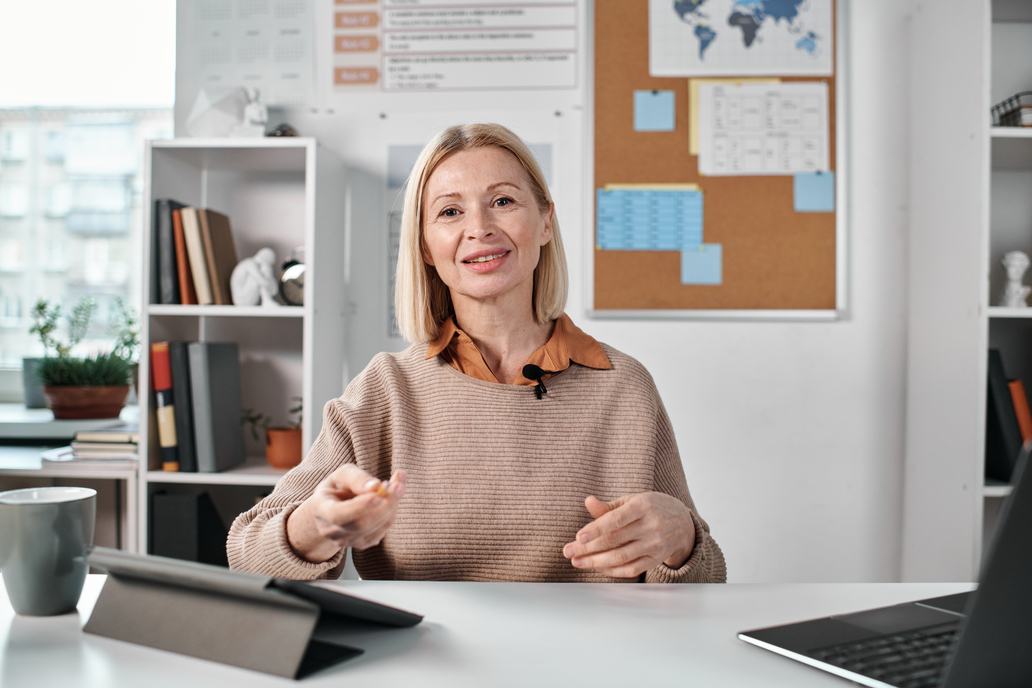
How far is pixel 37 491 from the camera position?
0.72 m

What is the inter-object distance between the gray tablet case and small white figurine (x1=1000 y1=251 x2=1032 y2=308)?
187 cm

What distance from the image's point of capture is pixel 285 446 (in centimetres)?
192

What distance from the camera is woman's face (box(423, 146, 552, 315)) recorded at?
45.3 inches

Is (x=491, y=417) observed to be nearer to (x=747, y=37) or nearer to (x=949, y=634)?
(x=949, y=634)

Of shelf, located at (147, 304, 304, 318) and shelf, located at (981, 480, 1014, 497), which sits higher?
shelf, located at (147, 304, 304, 318)

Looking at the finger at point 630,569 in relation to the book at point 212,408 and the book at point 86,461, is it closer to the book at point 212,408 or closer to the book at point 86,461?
the book at point 212,408

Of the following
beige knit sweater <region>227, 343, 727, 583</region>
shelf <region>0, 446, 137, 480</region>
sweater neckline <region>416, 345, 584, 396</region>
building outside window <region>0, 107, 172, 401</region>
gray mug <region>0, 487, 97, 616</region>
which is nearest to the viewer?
gray mug <region>0, 487, 97, 616</region>

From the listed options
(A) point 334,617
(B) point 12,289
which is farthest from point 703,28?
(B) point 12,289

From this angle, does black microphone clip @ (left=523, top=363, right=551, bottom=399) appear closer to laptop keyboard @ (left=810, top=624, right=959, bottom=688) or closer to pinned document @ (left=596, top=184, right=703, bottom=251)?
laptop keyboard @ (left=810, top=624, right=959, bottom=688)

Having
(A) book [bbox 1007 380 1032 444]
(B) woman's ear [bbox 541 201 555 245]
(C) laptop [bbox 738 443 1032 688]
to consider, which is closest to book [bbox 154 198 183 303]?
(B) woman's ear [bbox 541 201 555 245]

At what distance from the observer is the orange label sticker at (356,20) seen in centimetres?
212

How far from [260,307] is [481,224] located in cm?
97

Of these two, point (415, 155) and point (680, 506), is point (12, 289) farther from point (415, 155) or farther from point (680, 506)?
point (680, 506)

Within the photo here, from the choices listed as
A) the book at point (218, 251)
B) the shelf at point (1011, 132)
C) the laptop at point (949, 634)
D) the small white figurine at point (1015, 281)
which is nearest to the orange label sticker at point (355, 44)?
the book at point (218, 251)
